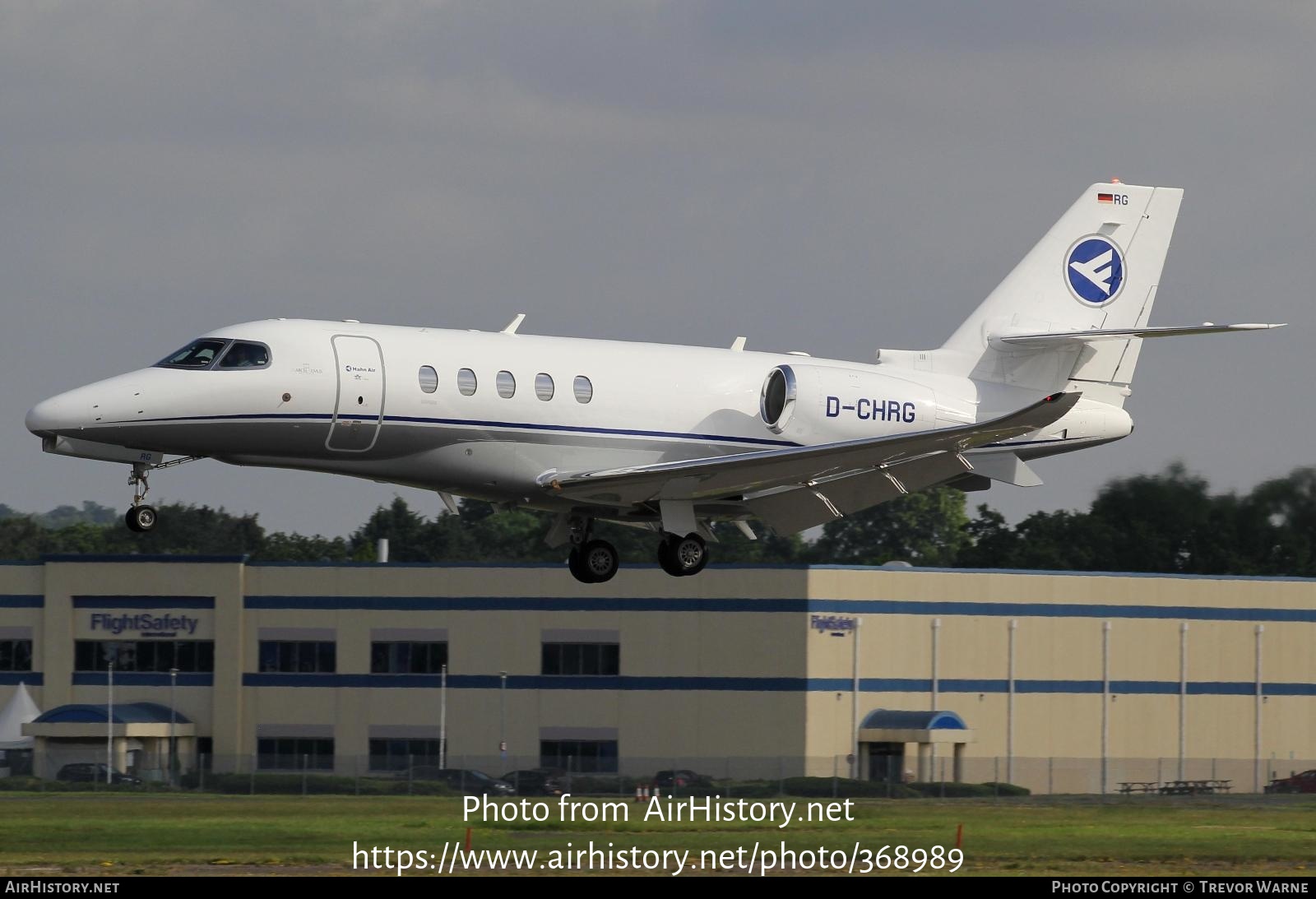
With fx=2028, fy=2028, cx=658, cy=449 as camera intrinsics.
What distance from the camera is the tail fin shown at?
31.6 meters

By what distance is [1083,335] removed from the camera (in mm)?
29172

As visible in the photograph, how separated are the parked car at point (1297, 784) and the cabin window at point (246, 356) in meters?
37.5

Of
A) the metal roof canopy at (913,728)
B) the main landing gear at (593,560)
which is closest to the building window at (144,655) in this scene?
the metal roof canopy at (913,728)

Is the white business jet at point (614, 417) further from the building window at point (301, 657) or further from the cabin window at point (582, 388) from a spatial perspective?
the building window at point (301, 657)

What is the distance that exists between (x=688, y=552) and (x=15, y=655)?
130ft

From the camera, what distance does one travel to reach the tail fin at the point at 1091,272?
3158cm

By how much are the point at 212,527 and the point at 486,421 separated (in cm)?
A: 8900

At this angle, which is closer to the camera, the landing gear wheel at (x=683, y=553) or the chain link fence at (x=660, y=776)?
the landing gear wheel at (x=683, y=553)

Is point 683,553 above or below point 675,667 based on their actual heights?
above

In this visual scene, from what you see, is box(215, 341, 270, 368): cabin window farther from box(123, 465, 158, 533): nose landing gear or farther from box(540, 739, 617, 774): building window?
box(540, 739, 617, 774): building window

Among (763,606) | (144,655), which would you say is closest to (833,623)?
(763,606)

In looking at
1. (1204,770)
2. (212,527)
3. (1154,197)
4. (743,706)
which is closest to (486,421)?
(1154,197)

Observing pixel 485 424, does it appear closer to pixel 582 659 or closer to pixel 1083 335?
pixel 1083 335

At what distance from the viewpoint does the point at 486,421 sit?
26250 mm
